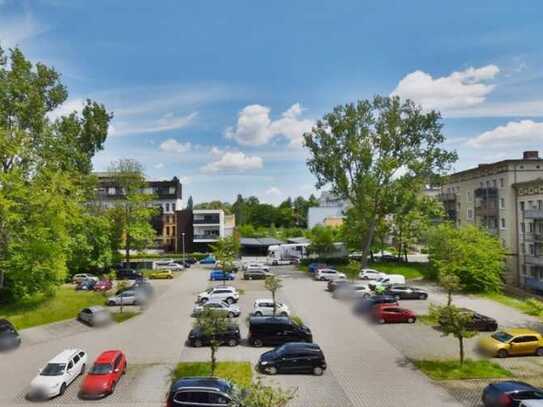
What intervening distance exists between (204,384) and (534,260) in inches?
1858

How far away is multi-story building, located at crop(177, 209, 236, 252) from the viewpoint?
85.9m

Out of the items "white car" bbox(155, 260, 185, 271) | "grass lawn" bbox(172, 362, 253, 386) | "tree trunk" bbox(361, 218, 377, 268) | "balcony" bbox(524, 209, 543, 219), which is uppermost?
Answer: "balcony" bbox(524, 209, 543, 219)

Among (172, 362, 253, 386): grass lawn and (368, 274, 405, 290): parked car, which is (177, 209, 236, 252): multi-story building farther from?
(172, 362, 253, 386): grass lawn

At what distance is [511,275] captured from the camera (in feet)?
185

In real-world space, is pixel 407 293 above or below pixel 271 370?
above

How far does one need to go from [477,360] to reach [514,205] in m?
36.7

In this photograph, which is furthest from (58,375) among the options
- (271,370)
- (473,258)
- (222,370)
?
(473,258)

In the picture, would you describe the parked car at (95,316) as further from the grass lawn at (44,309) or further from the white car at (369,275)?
the white car at (369,275)

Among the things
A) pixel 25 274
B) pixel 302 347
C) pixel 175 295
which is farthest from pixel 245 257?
pixel 302 347

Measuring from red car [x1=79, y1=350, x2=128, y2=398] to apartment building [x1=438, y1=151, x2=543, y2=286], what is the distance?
4929 cm

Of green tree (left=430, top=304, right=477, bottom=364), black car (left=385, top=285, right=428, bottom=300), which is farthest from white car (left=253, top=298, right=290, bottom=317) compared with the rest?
green tree (left=430, top=304, right=477, bottom=364)

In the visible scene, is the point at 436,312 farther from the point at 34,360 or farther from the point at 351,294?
the point at 34,360

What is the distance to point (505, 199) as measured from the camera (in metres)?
57.0

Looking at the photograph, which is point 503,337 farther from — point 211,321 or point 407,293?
point 211,321
